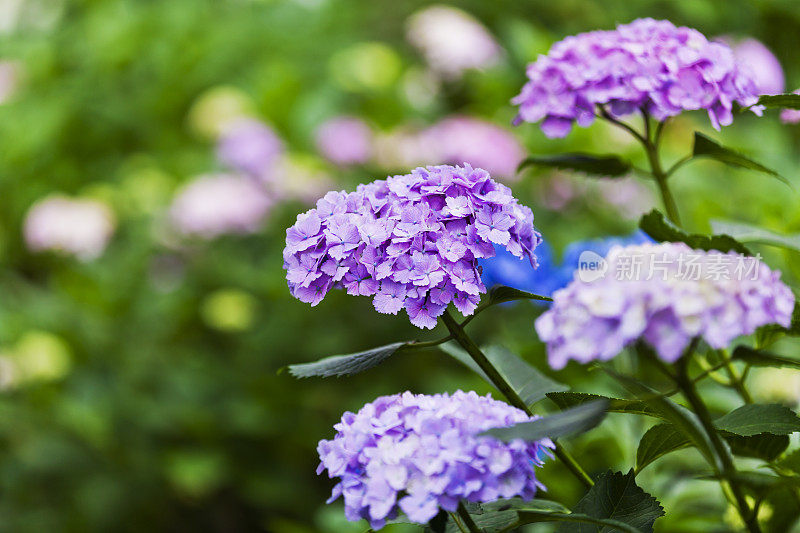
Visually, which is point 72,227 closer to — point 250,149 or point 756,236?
point 250,149

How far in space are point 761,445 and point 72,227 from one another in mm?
2084

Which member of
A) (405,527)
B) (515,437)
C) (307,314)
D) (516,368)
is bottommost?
(307,314)

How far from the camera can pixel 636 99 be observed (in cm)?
82

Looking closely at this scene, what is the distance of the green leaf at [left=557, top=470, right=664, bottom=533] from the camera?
65cm

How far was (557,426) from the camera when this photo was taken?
1.73ft

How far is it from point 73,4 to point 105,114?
1.26 meters

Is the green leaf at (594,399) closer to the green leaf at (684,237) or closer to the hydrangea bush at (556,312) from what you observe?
the hydrangea bush at (556,312)

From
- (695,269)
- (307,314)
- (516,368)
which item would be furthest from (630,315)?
(307,314)

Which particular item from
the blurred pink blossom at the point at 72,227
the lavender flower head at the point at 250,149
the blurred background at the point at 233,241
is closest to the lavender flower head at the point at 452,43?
the blurred background at the point at 233,241

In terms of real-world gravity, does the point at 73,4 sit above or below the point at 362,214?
below

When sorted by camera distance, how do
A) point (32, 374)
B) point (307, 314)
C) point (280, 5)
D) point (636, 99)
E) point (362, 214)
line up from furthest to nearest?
point (280, 5)
point (307, 314)
point (32, 374)
point (636, 99)
point (362, 214)

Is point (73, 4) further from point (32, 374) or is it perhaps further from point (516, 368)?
point (516, 368)

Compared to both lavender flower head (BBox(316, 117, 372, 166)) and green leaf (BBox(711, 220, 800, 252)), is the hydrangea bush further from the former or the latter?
lavender flower head (BBox(316, 117, 372, 166))

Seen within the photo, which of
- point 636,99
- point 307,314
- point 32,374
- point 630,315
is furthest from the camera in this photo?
point 307,314
